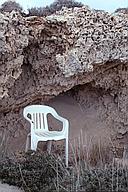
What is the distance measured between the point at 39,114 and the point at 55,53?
84 centimetres

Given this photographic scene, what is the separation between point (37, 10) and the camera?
687 centimetres

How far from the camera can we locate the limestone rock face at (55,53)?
5.48 meters

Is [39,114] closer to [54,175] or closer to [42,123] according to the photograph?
[42,123]

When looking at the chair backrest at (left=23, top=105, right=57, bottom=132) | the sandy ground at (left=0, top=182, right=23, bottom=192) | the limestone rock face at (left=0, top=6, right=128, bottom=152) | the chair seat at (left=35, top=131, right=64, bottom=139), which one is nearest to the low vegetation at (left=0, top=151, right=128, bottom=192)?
the sandy ground at (left=0, top=182, right=23, bottom=192)

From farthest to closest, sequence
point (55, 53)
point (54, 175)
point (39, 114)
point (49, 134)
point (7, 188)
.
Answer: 1. point (39, 114)
2. point (55, 53)
3. point (49, 134)
4. point (54, 175)
5. point (7, 188)

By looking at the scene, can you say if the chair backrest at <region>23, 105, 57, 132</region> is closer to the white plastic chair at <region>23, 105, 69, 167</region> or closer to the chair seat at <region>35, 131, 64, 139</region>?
the white plastic chair at <region>23, 105, 69, 167</region>

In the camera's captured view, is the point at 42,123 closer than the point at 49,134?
No

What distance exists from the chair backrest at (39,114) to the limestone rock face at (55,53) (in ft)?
0.94

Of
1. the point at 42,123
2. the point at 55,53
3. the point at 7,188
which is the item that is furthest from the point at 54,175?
the point at 55,53

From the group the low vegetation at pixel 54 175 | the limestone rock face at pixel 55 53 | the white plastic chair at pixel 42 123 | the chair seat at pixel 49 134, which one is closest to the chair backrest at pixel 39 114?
the white plastic chair at pixel 42 123

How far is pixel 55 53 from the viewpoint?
5.88m

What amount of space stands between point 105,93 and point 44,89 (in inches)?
42.8

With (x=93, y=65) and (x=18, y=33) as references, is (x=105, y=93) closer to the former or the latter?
(x=93, y=65)

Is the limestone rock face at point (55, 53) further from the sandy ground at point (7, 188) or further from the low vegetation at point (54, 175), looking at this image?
the sandy ground at point (7, 188)
